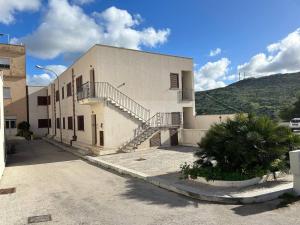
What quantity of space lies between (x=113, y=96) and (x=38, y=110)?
22876mm

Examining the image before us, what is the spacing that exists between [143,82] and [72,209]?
585 inches

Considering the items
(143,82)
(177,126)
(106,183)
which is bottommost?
(106,183)

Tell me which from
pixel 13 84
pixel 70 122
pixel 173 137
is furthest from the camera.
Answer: pixel 13 84

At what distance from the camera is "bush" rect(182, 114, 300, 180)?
29.6 feet

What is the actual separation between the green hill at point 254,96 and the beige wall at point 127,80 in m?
25.6

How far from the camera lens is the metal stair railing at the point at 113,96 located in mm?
19188

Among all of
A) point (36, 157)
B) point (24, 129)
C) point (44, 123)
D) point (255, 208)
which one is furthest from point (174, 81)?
point (44, 123)

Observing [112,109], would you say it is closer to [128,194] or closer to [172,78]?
[172,78]

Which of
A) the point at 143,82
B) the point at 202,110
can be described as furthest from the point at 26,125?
the point at 202,110

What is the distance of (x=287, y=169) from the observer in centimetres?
916

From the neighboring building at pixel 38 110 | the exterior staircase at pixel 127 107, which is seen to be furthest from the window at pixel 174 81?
the neighboring building at pixel 38 110

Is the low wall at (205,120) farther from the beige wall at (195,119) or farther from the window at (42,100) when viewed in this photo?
the window at (42,100)

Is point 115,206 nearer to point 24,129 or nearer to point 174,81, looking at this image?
point 174,81

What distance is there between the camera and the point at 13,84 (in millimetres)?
37406
